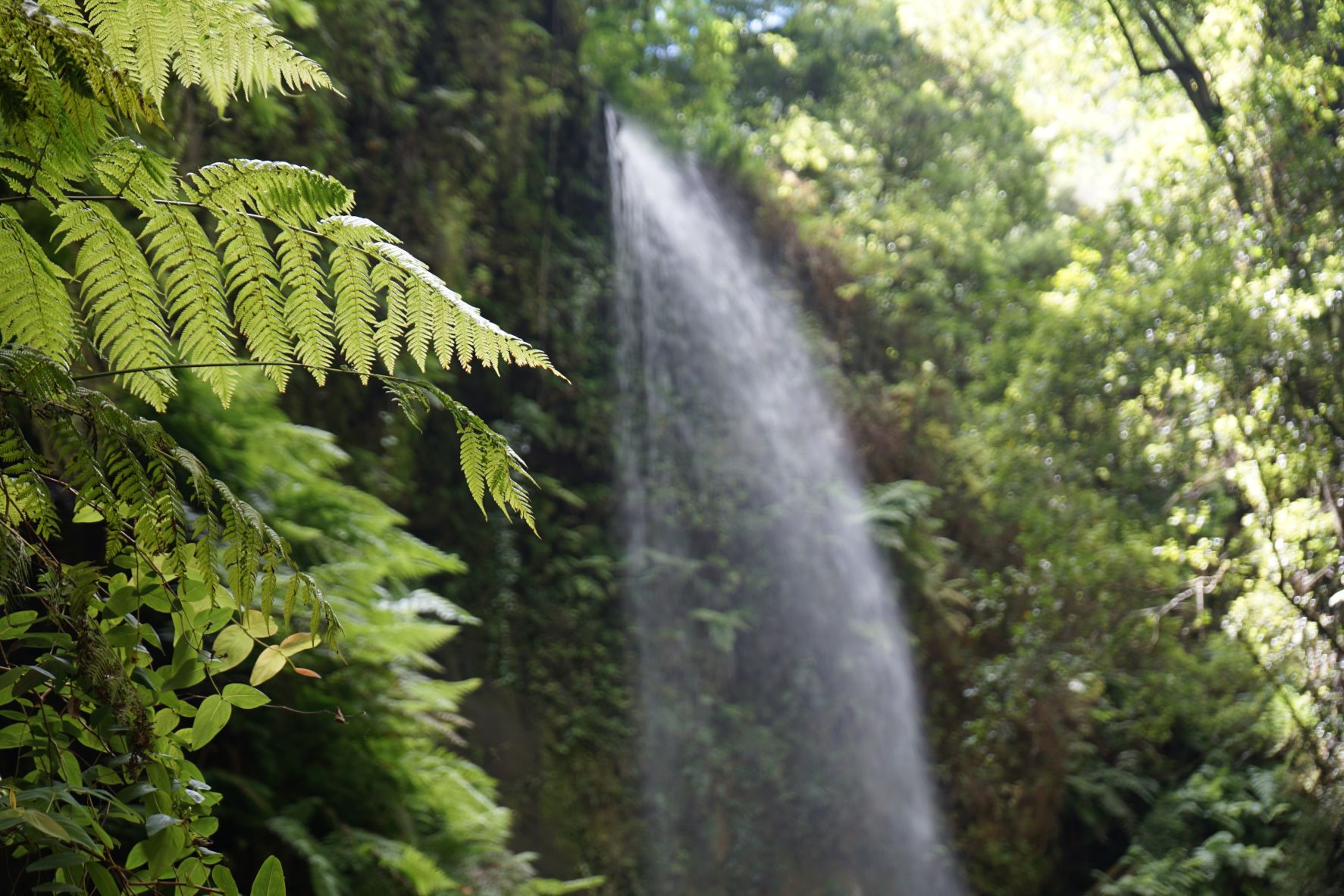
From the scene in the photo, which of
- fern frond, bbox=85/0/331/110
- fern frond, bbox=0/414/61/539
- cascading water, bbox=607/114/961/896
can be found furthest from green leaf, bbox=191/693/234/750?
cascading water, bbox=607/114/961/896

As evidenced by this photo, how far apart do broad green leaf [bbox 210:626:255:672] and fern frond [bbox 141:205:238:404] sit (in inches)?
11.5

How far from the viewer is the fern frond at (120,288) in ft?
3.32

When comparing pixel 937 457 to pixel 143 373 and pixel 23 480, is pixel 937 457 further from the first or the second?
pixel 23 480

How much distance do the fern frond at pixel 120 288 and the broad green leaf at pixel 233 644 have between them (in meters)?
0.29

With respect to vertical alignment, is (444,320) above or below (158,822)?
above

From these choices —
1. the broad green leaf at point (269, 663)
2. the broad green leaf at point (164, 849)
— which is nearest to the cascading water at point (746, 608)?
the broad green leaf at point (269, 663)

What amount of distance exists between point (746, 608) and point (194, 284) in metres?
6.98

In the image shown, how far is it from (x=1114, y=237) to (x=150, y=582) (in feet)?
21.1

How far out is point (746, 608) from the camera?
305 inches

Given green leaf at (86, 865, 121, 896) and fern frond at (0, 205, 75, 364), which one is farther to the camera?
fern frond at (0, 205, 75, 364)

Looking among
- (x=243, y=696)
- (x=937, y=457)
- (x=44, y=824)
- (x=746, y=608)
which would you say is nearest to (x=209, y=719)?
(x=243, y=696)

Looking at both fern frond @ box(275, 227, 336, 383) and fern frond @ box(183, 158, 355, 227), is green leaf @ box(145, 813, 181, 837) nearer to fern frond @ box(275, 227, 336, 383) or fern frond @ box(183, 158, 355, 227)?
fern frond @ box(275, 227, 336, 383)

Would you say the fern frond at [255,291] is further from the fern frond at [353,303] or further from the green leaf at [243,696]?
the green leaf at [243,696]

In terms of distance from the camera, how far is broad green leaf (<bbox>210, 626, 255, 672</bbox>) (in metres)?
1.09
